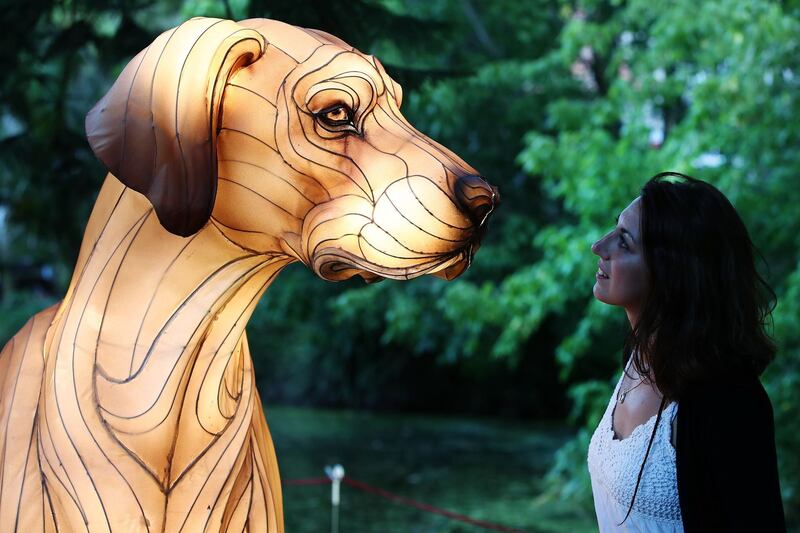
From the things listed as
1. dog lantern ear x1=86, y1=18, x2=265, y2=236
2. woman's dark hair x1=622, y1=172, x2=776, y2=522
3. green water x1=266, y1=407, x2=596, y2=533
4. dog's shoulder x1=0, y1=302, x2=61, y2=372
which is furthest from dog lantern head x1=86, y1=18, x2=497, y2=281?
green water x1=266, y1=407, x2=596, y2=533

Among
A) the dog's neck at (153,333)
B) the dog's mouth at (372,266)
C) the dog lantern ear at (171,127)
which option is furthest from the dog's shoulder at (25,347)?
the dog's mouth at (372,266)

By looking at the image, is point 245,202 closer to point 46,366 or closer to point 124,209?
point 124,209

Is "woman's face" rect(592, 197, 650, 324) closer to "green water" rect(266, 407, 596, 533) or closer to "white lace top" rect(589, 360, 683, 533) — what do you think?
"white lace top" rect(589, 360, 683, 533)

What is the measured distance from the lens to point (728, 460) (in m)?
1.37

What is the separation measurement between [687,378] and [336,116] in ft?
2.31

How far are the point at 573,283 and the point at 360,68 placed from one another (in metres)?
6.02

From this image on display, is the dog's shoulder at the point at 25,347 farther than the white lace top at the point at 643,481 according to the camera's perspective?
No

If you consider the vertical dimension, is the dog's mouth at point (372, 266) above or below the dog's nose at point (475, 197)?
below

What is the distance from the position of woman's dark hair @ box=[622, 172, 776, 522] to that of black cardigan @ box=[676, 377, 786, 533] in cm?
5

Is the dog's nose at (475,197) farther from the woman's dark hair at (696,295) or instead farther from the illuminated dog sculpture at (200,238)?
the woman's dark hair at (696,295)

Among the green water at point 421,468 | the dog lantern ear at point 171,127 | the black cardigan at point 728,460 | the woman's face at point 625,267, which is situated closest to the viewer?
the dog lantern ear at point 171,127

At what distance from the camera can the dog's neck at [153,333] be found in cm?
125

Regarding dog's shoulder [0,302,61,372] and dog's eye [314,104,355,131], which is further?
dog's shoulder [0,302,61,372]

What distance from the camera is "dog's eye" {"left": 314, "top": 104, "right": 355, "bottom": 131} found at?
1247mm
